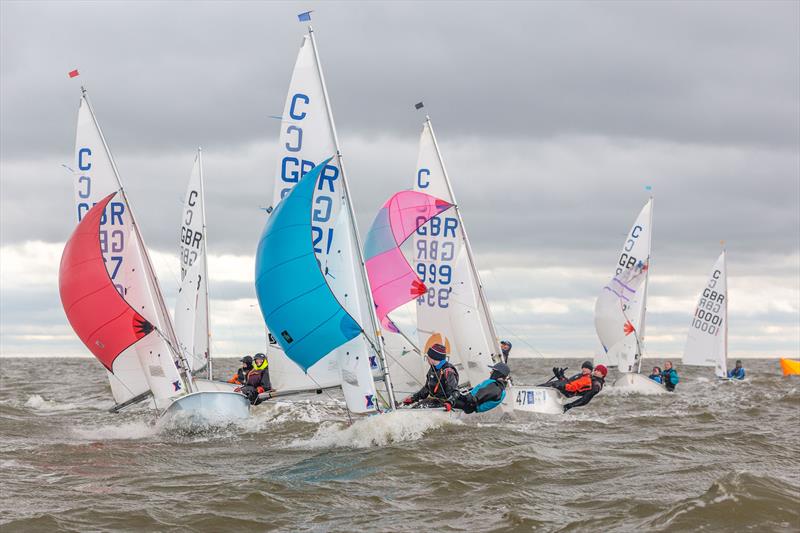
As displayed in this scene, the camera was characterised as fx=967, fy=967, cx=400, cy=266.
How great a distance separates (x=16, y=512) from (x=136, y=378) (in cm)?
754

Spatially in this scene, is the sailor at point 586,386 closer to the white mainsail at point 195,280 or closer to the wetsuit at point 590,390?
the wetsuit at point 590,390

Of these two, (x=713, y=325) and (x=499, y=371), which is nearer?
(x=499, y=371)

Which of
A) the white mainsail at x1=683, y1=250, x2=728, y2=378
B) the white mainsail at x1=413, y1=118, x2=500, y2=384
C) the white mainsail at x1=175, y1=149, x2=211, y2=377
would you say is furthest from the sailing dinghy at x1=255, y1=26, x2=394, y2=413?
the white mainsail at x1=683, y1=250, x2=728, y2=378


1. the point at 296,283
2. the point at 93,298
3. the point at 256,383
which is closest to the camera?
the point at 296,283

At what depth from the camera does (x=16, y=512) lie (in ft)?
33.7

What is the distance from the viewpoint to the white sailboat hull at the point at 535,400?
62.2 ft

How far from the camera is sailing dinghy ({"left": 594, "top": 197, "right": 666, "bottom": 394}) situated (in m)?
31.7

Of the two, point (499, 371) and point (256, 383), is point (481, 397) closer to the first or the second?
point (499, 371)

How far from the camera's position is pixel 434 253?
2208 centimetres

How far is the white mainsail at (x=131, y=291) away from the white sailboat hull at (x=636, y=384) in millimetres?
14580

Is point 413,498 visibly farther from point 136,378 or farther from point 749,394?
point 749,394

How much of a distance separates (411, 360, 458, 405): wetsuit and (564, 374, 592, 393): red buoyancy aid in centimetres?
383

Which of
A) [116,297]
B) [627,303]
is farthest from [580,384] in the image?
[627,303]

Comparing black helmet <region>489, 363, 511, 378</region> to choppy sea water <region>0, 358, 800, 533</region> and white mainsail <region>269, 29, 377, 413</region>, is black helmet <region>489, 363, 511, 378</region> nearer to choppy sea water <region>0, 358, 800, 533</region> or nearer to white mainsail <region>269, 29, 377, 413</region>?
choppy sea water <region>0, 358, 800, 533</region>
